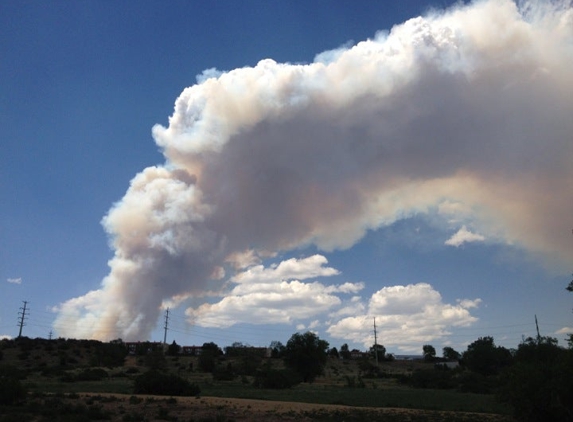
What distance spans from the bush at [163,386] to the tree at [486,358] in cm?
9294

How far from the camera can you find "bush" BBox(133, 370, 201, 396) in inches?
2239

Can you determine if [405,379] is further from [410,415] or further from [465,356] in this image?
[410,415]

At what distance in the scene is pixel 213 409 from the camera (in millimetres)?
41469

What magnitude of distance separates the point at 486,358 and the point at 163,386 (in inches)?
3865

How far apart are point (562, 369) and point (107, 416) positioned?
28195 millimetres

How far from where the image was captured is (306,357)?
373 ft

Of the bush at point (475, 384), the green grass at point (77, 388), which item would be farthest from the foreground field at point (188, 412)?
the bush at point (475, 384)

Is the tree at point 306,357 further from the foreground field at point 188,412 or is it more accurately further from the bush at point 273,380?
the foreground field at point 188,412

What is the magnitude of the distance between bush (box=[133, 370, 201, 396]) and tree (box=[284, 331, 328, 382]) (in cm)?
5799

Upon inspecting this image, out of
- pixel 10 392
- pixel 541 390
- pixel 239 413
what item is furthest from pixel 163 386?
pixel 541 390

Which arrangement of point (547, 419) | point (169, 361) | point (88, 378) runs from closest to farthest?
point (547, 419) → point (88, 378) → point (169, 361)

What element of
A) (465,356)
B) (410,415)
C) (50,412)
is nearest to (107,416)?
(50,412)

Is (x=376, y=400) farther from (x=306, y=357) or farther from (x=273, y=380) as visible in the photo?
(x=306, y=357)

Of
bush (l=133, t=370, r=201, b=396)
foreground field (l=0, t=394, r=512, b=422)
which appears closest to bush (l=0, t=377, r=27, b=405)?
foreground field (l=0, t=394, r=512, b=422)
